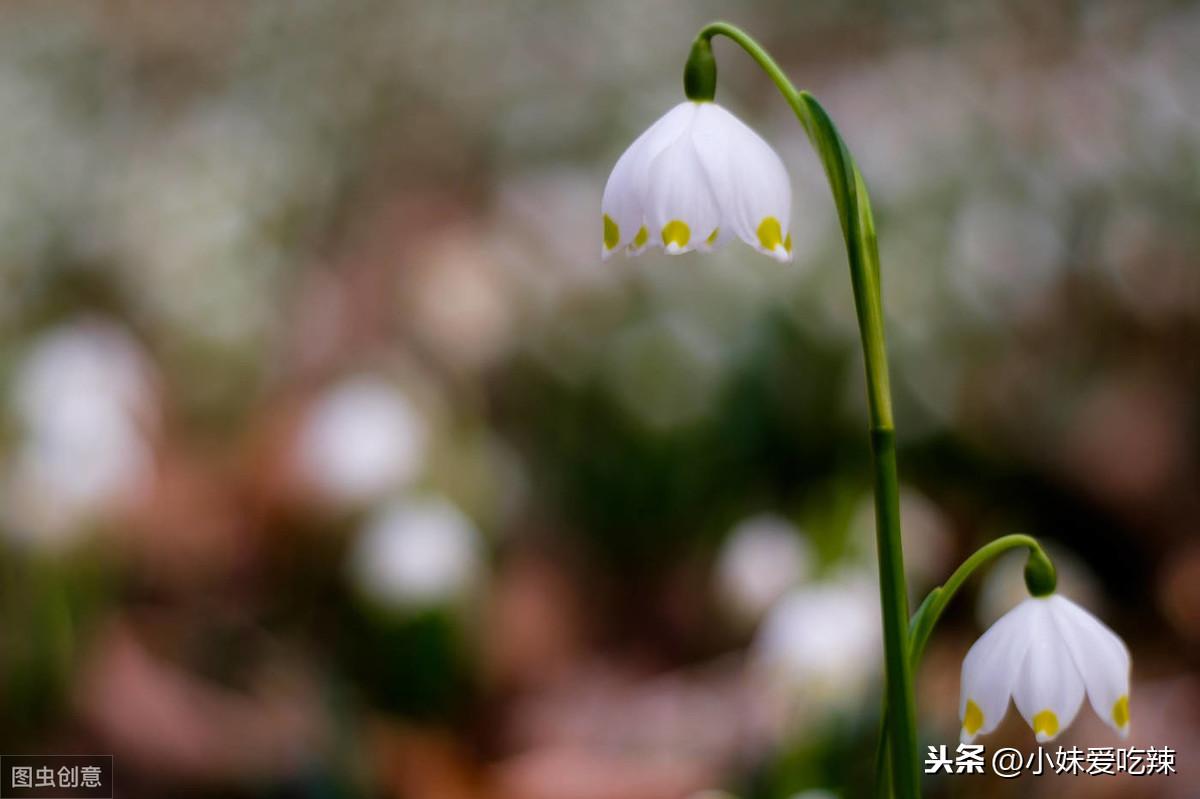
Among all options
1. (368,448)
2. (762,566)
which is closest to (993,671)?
(762,566)

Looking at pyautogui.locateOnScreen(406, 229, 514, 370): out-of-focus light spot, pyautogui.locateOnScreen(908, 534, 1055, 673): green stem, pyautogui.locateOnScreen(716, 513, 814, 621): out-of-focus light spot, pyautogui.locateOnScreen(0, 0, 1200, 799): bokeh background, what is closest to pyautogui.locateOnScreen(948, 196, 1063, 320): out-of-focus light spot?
pyautogui.locateOnScreen(0, 0, 1200, 799): bokeh background

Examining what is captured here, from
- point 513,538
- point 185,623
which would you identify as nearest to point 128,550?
point 185,623

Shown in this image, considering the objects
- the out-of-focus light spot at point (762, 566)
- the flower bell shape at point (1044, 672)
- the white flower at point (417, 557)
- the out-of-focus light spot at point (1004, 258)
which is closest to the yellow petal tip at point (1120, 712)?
the flower bell shape at point (1044, 672)

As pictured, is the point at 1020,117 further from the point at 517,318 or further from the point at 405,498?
the point at 405,498

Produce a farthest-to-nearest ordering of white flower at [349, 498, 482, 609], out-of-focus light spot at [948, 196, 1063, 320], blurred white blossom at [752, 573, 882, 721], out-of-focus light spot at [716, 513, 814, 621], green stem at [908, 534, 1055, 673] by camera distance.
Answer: out-of-focus light spot at [948, 196, 1063, 320] < white flower at [349, 498, 482, 609] < out-of-focus light spot at [716, 513, 814, 621] < blurred white blossom at [752, 573, 882, 721] < green stem at [908, 534, 1055, 673]

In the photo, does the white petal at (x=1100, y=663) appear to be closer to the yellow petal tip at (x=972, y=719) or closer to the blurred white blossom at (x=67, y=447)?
the yellow petal tip at (x=972, y=719)

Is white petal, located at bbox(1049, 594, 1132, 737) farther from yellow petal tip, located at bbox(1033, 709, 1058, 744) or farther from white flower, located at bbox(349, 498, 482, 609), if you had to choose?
white flower, located at bbox(349, 498, 482, 609)

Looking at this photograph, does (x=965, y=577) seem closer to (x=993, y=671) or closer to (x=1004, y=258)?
(x=993, y=671)
